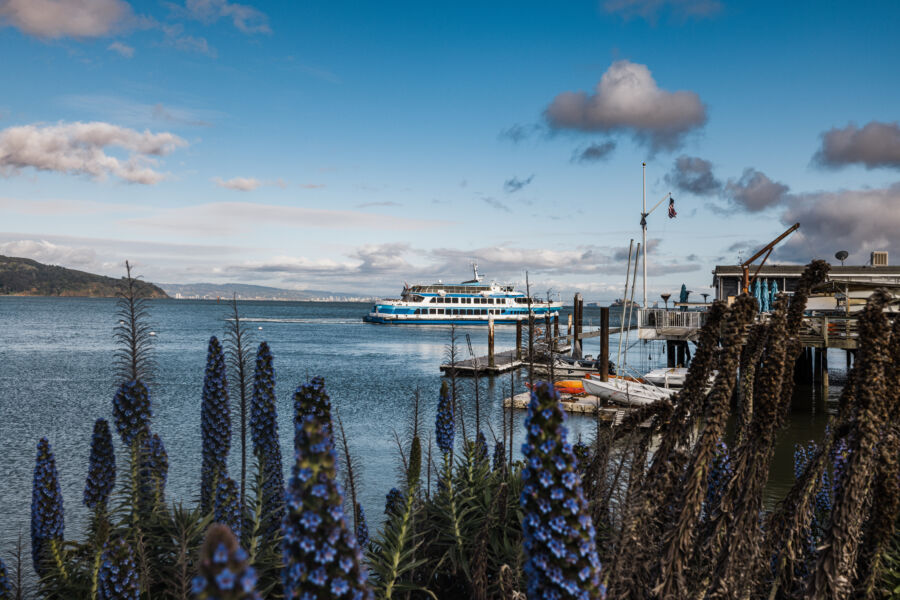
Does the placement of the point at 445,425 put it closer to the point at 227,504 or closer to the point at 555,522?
the point at 227,504

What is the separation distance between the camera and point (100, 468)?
5043 millimetres

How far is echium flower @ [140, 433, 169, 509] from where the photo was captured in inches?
199

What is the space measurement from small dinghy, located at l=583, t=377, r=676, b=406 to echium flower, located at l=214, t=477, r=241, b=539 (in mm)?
19681

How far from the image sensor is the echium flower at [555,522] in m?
2.11

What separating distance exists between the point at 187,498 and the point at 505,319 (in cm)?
9342

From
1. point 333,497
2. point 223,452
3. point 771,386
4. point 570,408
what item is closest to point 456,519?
point 223,452

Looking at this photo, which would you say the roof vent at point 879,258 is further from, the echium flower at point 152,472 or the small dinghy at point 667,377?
the echium flower at point 152,472

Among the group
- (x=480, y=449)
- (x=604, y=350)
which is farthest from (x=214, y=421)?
(x=604, y=350)

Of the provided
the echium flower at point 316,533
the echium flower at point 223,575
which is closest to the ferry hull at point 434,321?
the echium flower at point 316,533

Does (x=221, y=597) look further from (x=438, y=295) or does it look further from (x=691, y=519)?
(x=438, y=295)

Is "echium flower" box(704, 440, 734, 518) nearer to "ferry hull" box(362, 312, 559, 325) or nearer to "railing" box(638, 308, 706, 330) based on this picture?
"railing" box(638, 308, 706, 330)

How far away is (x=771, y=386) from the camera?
3.24 meters

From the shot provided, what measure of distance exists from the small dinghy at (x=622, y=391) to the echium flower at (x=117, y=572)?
21.0m

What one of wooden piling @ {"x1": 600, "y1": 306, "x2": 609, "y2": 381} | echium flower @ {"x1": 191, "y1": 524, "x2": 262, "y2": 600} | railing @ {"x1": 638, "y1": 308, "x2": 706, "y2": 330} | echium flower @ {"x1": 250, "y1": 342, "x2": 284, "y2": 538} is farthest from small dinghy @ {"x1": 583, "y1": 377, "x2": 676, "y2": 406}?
echium flower @ {"x1": 191, "y1": 524, "x2": 262, "y2": 600}
